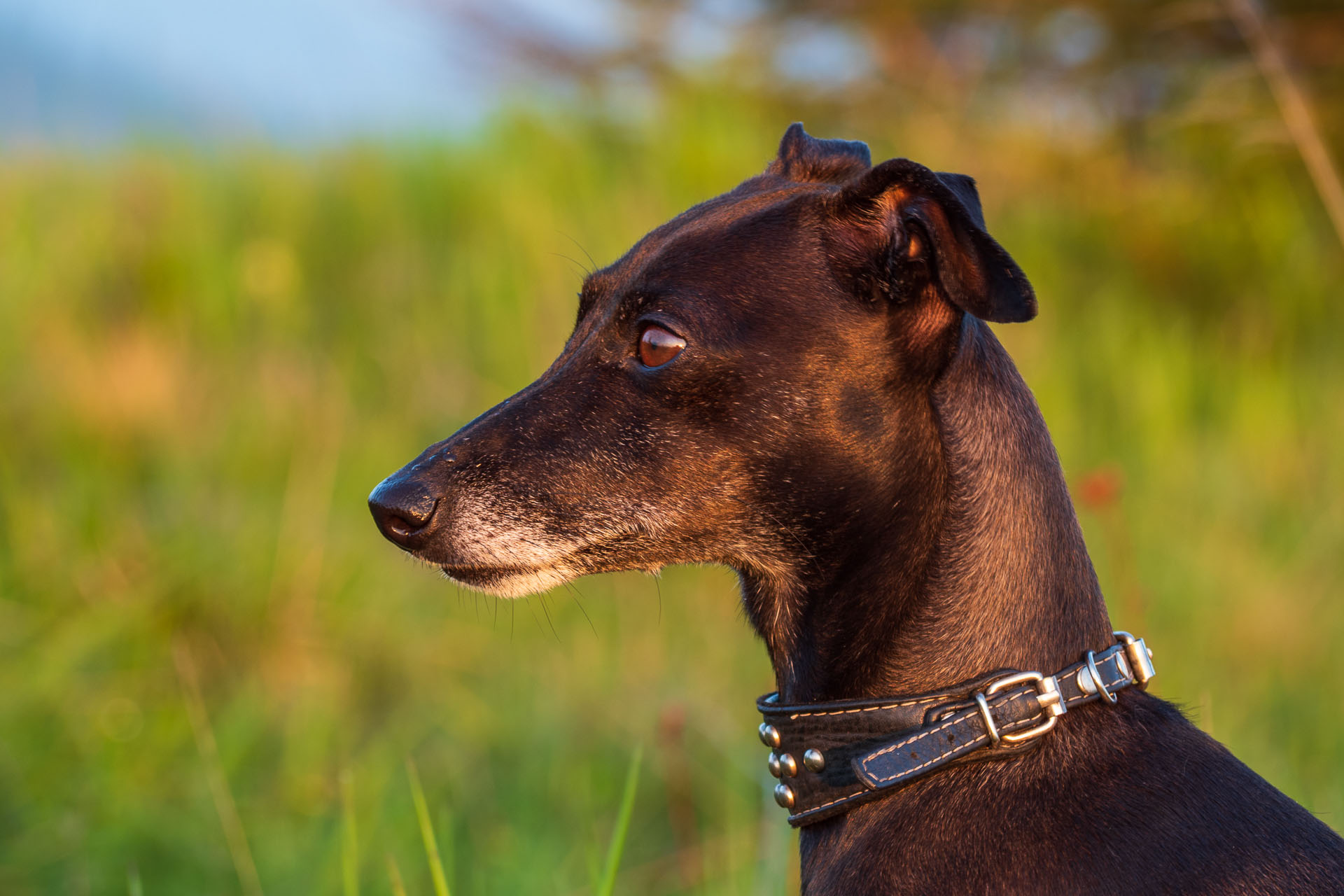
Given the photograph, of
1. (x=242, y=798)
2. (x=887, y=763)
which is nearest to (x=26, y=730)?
(x=242, y=798)

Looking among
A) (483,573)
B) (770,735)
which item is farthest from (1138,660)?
(483,573)

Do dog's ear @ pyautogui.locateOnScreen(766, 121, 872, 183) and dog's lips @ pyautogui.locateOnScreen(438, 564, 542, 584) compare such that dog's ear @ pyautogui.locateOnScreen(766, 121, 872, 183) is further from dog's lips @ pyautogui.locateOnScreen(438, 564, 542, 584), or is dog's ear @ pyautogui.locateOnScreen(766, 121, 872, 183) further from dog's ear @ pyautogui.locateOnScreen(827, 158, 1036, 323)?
dog's lips @ pyautogui.locateOnScreen(438, 564, 542, 584)

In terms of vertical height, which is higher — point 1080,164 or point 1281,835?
point 1080,164

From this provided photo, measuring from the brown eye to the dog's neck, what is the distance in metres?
0.49

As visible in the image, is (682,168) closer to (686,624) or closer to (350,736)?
(686,624)

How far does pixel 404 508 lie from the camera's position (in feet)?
7.56

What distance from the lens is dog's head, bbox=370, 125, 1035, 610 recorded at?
2232 millimetres

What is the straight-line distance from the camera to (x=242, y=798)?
408 cm

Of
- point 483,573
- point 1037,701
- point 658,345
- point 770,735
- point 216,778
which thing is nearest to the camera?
point 1037,701

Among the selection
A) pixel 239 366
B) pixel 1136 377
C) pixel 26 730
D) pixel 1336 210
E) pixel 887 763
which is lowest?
pixel 1136 377

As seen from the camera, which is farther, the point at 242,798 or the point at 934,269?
the point at 242,798

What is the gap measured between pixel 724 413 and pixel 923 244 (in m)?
0.51

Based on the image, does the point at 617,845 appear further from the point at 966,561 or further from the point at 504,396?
the point at 504,396

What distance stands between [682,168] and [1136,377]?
3585mm
